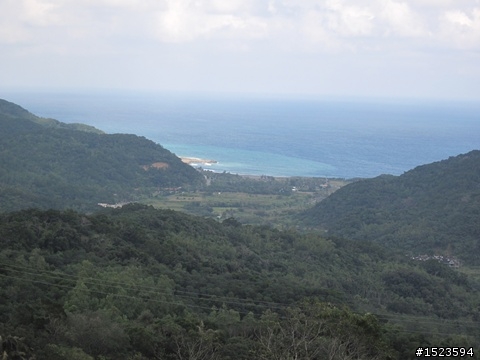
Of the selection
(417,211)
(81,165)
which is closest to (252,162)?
Answer: (81,165)

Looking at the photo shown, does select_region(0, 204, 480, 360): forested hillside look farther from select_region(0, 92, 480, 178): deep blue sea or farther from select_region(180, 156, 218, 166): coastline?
select_region(0, 92, 480, 178): deep blue sea

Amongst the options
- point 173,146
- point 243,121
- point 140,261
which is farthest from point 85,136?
point 243,121

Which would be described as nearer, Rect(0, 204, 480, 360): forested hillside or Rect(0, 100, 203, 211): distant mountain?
Rect(0, 204, 480, 360): forested hillside

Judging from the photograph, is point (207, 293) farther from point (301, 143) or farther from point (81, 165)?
point (301, 143)

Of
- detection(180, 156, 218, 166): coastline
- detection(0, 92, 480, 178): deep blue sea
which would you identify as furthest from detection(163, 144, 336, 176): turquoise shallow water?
detection(180, 156, 218, 166): coastline

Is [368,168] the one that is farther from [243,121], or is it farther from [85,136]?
[243,121]
